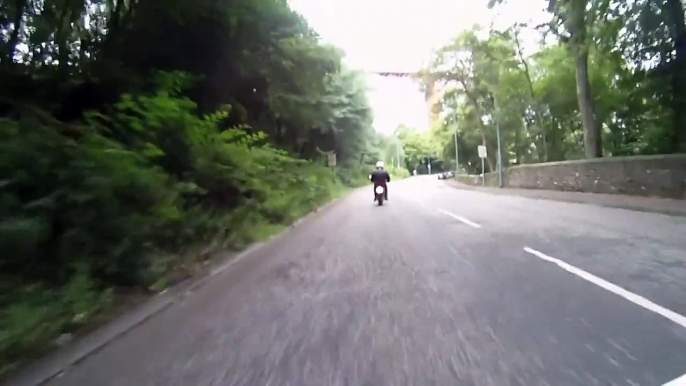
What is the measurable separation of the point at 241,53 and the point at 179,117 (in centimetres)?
373

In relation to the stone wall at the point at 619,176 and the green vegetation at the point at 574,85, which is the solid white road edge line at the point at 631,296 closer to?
the stone wall at the point at 619,176

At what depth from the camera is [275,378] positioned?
182 inches

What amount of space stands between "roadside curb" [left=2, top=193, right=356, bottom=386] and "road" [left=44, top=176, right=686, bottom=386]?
11 centimetres

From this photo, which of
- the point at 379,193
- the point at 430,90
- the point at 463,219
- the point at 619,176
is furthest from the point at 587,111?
the point at 430,90

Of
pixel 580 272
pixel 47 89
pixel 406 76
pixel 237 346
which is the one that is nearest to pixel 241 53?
pixel 47 89

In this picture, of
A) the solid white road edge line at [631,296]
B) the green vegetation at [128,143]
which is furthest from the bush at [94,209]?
the solid white road edge line at [631,296]

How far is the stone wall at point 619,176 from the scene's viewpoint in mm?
20047

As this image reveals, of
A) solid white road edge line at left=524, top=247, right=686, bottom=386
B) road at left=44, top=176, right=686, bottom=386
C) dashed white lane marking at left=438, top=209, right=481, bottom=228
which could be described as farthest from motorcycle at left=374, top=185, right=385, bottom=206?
solid white road edge line at left=524, top=247, right=686, bottom=386

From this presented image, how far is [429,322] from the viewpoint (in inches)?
240

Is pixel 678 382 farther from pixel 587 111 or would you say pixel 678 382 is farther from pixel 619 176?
pixel 587 111

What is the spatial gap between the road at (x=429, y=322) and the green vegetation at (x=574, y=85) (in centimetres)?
1316

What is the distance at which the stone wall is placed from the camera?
20.0m

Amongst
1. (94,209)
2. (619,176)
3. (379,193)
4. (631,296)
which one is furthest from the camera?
(379,193)

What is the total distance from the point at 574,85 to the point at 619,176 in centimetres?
1756
